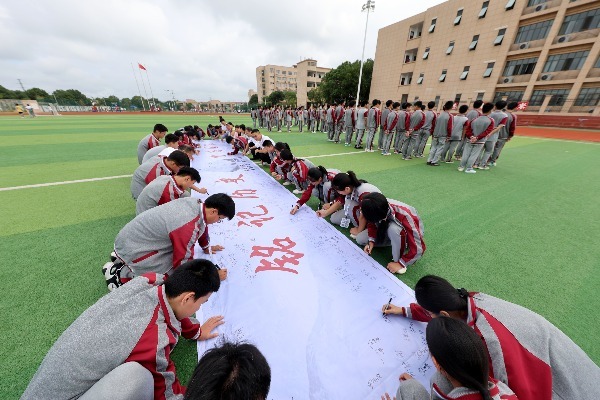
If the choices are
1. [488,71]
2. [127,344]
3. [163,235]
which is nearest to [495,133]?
[163,235]

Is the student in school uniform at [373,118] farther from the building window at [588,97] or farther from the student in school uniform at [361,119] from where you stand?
the building window at [588,97]

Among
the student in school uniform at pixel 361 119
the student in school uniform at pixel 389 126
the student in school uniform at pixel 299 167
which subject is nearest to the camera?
the student in school uniform at pixel 299 167

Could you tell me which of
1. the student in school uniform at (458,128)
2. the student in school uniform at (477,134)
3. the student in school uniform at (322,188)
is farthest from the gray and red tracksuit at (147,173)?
the student in school uniform at (458,128)

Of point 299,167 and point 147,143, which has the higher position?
point 147,143

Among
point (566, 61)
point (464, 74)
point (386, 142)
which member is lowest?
point (386, 142)

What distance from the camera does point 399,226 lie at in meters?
2.39

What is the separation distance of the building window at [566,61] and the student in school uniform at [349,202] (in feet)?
79.3

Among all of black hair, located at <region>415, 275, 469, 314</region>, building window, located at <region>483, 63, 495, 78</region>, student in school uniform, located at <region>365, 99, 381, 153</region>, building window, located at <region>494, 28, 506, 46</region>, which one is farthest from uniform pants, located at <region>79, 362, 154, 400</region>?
building window, located at <region>494, 28, 506, 46</region>

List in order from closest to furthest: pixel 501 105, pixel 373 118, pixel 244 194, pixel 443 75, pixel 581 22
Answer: pixel 244 194
pixel 501 105
pixel 373 118
pixel 581 22
pixel 443 75

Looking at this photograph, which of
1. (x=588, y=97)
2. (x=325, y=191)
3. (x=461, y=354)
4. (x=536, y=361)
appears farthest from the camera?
(x=588, y=97)

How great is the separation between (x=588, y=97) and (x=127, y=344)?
26011 mm

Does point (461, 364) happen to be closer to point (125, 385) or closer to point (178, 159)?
point (125, 385)

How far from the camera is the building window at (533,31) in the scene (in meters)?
17.5

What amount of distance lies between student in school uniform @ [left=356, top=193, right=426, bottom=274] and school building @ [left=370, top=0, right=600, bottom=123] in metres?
20.8
